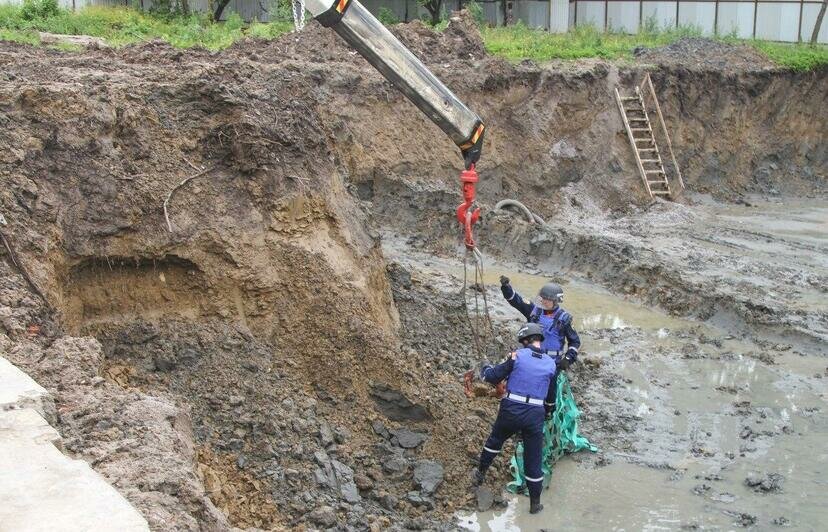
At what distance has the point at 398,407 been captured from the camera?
355 inches

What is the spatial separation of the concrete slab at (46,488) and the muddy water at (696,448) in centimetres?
399

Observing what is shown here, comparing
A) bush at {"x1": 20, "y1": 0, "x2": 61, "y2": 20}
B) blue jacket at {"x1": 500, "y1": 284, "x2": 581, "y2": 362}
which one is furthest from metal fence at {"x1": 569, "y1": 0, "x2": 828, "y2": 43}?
blue jacket at {"x1": 500, "y1": 284, "x2": 581, "y2": 362}

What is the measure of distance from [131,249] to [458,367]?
3.90m

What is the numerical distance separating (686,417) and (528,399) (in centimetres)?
307

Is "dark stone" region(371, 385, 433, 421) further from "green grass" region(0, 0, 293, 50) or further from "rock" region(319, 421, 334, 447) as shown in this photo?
"green grass" region(0, 0, 293, 50)

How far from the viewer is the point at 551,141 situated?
760 inches

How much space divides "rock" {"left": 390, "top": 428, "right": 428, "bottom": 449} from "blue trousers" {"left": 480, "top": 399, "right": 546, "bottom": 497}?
2.55 feet

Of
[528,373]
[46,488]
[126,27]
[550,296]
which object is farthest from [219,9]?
[46,488]

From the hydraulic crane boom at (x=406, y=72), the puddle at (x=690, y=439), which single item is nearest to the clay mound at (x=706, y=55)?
the puddle at (x=690, y=439)

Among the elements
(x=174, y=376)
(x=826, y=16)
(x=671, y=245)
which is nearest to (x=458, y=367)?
(x=174, y=376)

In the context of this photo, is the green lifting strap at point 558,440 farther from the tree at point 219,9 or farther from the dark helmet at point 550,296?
the tree at point 219,9

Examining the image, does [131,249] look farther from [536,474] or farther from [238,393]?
[536,474]

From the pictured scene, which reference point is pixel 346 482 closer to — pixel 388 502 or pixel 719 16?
pixel 388 502

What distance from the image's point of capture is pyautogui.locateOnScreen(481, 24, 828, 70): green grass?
21406 mm
